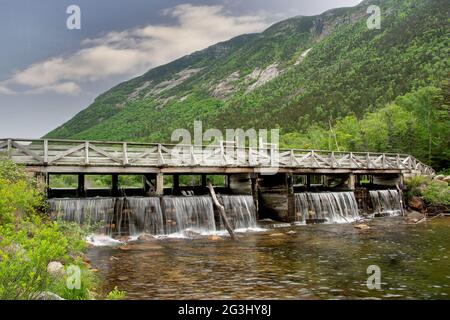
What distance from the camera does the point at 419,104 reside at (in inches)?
2240

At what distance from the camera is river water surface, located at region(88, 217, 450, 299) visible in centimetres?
1046

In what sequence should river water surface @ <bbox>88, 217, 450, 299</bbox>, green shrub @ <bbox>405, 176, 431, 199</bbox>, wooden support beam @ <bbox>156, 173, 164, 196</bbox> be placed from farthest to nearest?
1. green shrub @ <bbox>405, 176, 431, 199</bbox>
2. wooden support beam @ <bbox>156, 173, 164, 196</bbox>
3. river water surface @ <bbox>88, 217, 450, 299</bbox>

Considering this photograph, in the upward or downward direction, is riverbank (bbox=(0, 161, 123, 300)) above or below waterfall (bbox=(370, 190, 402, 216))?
above

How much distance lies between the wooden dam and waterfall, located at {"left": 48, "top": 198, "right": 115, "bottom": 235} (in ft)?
3.89

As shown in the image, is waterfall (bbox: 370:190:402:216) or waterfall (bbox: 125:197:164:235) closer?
waterfall (bbox: 125:197:164:235)

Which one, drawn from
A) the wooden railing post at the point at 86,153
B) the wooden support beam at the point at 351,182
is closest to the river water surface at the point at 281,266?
the wooden railing post at the point at 86,153

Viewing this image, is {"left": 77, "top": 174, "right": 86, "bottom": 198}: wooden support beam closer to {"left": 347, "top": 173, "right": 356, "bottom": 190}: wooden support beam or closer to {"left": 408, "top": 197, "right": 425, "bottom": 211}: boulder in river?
{"left": 347, "top": 173, "right": 356, "bottom": 190}: wooden support beam

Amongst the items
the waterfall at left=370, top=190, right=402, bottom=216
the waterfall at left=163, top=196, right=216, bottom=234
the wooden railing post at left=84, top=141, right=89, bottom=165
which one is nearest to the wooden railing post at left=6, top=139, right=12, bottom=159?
the wooden railing post at left=84, top=141, right=89, bottom=165

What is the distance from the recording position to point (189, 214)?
2228 centimetres

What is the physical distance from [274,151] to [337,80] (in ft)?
285

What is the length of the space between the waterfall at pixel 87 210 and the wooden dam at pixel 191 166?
1.19 m

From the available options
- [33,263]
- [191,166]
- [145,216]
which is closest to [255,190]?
[191,166]
